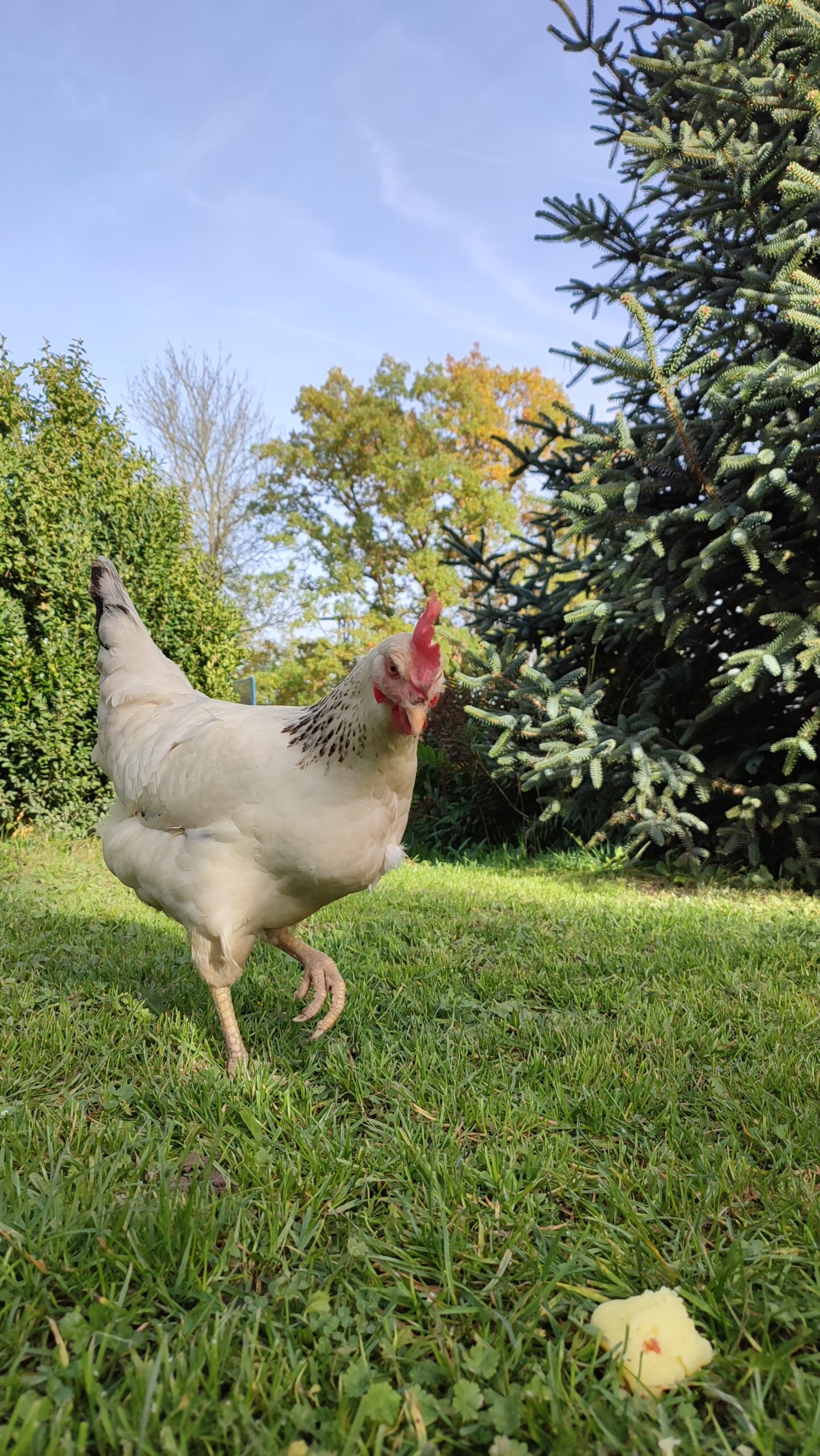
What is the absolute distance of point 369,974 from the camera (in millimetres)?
3197

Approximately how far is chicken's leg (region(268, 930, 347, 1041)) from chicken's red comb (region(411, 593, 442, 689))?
1.17 meters

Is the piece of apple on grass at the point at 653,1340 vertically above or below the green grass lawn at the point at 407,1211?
above

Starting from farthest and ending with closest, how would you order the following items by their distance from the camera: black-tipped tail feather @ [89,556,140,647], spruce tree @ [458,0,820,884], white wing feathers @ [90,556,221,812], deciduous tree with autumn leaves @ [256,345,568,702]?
deciduous tree with autumn leaves @ [256,345,568,702]
spruce tree @ [458,0,820,884]
black-tipped tail feather @ [89,556,140,647]
white wing feathers @ [90,556,221,812]

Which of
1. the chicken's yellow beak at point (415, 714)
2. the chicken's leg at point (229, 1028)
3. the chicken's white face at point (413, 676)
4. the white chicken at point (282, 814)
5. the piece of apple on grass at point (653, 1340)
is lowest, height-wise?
the chicken's leg at point (229, 1028)

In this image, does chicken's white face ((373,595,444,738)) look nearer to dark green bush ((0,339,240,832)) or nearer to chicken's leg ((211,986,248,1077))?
chicken's leg ((211,986,248,1077))

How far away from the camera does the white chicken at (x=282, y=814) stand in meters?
2.19

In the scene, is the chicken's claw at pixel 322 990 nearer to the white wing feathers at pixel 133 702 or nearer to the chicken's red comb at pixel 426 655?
the white wing feathers at pixel 133 702

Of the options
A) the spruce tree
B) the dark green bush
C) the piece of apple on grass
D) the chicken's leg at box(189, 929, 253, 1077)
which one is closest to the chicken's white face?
the chicken's leg at box(189, 929, 253, 1077)

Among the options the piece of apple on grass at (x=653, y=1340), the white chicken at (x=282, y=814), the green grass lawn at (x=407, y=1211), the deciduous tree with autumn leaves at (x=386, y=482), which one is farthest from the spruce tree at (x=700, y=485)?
the deciduous tree with autumn leaves at (x=386, y=482)

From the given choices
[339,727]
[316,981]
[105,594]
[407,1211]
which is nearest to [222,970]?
[316,981]

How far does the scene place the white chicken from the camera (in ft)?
7.17

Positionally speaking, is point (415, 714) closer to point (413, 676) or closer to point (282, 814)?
point (413, 676)

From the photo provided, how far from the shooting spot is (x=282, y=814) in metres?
2.25

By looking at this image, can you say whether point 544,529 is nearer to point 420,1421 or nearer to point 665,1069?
point 665,1069
